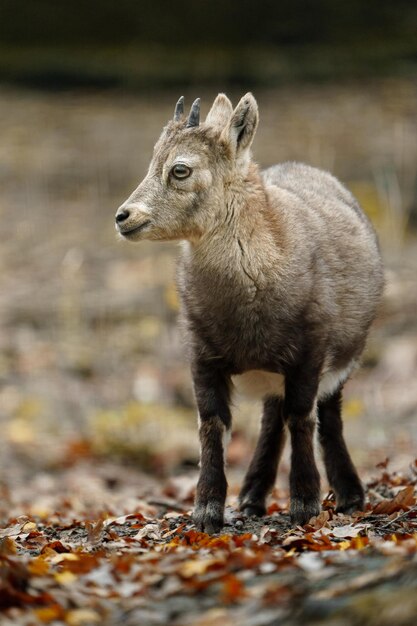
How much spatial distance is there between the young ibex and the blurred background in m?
4.05

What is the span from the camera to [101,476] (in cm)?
1052

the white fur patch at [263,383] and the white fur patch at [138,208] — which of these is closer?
the white fur patch at [138,208]

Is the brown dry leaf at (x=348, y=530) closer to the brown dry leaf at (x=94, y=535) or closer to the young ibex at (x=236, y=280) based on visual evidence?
the young ibex at (x=236, y=280)

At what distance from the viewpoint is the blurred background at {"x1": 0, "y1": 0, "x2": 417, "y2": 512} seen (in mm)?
11570

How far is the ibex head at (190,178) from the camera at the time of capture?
6.39 meters

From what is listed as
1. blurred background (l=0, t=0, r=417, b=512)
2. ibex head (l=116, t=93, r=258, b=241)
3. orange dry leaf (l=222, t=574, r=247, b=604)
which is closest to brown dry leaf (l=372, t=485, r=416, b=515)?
ibex head (l=116, t=93, r=258, b=241)

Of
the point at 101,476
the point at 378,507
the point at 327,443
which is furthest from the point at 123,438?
the point at 378,507

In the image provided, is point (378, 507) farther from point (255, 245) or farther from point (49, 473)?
point (49, 473)

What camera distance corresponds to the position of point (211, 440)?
650cm

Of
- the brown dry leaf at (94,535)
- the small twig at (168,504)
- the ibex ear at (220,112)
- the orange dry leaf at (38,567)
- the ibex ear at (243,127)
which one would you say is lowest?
the small twig at (168,504)

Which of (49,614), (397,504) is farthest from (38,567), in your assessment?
(397,504)

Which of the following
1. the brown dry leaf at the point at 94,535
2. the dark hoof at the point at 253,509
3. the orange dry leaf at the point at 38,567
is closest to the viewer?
the orange dry leaf at the point at 38,567

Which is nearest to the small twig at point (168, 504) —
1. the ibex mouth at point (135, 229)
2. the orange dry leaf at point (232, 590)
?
the ibex mouth at point (135, 229)

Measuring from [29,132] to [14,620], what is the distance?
14.1 metres
